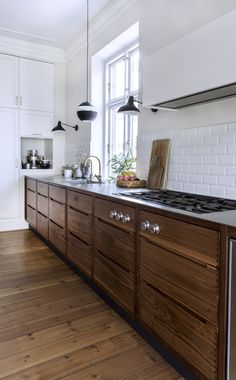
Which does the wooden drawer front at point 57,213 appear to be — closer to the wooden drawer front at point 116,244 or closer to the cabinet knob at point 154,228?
the wooden drawer front at point 116,244

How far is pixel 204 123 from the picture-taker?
2.11 metres

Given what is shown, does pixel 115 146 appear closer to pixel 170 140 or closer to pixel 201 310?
pixel 170 140

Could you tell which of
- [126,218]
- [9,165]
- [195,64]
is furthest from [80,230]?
[9,165]

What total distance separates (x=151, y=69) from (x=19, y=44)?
3051mm

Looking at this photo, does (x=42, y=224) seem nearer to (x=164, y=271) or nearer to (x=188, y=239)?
(x=164, y=271)

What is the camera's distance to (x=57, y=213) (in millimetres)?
3135

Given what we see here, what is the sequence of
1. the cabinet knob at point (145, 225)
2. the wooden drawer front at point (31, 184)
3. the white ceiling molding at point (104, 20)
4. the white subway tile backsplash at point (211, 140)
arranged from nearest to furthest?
1. the cabinet knob at point (145, 225)
2. the white subway tile backsplash at point (211, 140)
3. the white ceiling molding at point (104, 20)
4. the wooden drawer front at point (31, 184)

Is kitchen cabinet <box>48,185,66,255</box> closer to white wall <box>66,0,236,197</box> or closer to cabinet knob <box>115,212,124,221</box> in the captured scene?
white wall <box>66,0,236,197</box>

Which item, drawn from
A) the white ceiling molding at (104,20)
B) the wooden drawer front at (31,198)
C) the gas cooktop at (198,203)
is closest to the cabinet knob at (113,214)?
the gas cooktop at (198,203)

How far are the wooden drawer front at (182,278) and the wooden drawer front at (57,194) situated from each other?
56.2 inches

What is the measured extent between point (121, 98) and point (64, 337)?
9.02 feet

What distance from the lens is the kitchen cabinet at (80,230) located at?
2.38 metres

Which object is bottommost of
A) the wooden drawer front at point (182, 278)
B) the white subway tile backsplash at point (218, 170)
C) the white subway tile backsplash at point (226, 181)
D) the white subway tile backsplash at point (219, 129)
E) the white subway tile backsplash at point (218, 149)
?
the wooden drawer front at point (182, 278)

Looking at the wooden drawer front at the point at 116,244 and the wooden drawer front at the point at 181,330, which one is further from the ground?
the wooden drawer front at the point at 116,244
